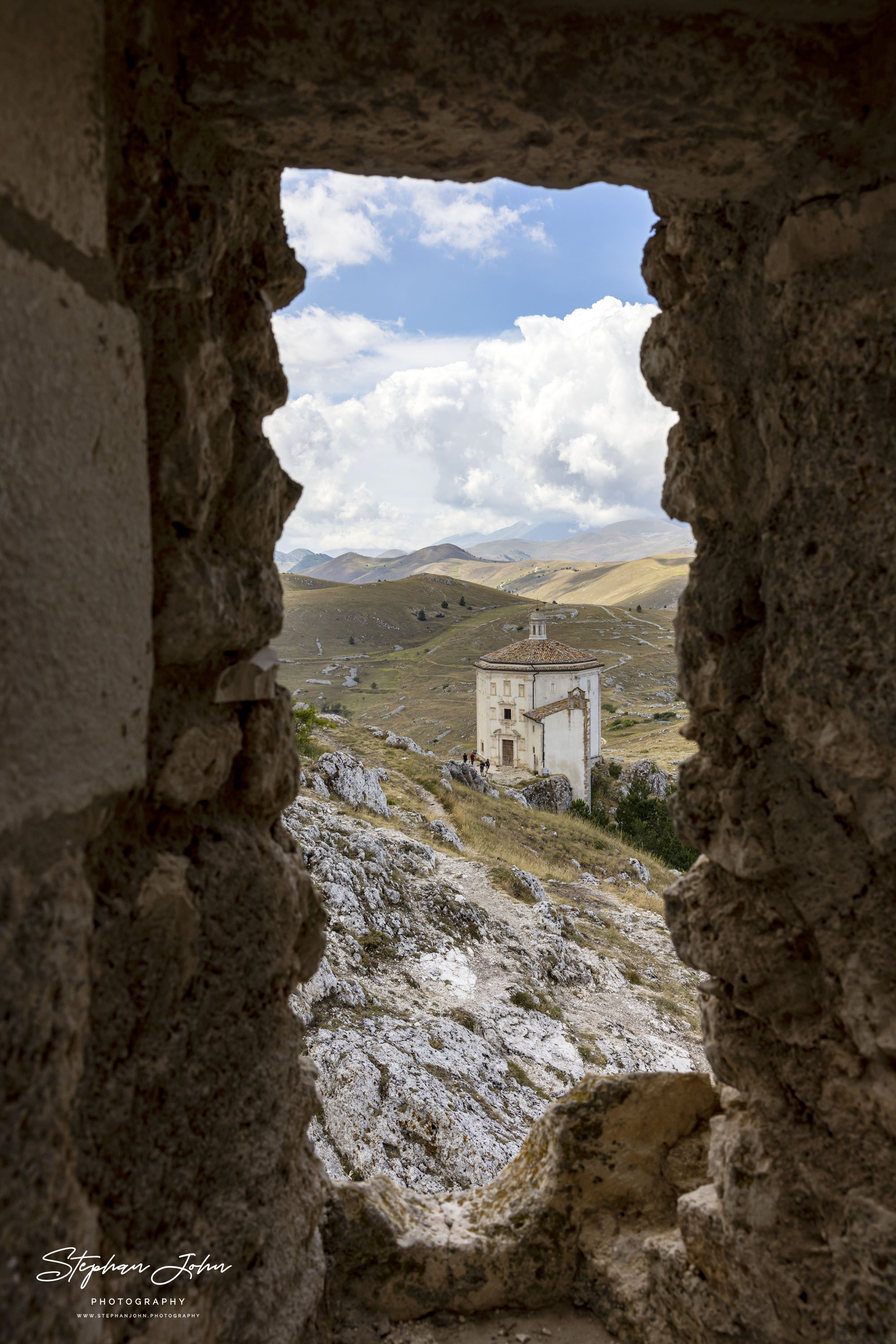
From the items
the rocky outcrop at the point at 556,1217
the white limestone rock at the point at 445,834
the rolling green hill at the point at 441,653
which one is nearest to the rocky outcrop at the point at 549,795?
the rolling green hill at the point at 441,653

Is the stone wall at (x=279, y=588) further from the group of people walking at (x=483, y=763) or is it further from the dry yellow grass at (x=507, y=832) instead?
the group of people walking at (x=483, y=763)

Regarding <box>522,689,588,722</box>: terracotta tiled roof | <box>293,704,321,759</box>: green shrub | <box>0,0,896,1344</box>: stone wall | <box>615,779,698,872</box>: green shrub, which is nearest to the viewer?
<box>0,0,896,1344</box>: stone wall

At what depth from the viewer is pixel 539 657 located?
103 ft

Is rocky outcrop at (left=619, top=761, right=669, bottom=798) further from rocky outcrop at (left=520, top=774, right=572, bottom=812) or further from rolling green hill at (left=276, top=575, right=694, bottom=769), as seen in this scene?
Answer: rocky outcrop at (left=520, top=774, right=572, bottom=812)

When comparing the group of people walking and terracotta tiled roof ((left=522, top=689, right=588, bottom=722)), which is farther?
the group of people walking

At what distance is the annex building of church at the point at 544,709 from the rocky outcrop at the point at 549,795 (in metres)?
1.36

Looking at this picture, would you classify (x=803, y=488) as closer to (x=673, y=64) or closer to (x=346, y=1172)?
→ (x=673, y=64)

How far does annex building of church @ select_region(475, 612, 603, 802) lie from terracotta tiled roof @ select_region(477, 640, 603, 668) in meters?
0.02

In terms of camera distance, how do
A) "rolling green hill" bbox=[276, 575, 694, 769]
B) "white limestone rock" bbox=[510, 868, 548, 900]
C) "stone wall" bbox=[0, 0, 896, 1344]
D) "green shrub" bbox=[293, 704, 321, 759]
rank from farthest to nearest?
"rolling green hill" bbox=[276, 575, 694, 769] → "green shrub" bbox=[293, 704, 321, 759] → "white limestone rock" bbox=[510, 868, 548, 900] → "stone wall" bbox=[0, 0, 896, 1344]

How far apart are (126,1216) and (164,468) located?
5.54 ft

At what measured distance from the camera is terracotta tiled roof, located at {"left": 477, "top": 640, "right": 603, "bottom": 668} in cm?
3116

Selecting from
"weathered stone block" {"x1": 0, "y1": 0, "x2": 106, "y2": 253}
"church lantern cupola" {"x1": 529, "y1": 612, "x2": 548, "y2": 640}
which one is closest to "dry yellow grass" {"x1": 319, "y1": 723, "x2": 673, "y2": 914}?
"church lantern cupola" {"x1": 529, "y1": 612, "x2": 548, "y2": 640}

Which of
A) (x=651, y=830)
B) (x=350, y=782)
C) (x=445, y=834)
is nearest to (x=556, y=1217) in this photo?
(x=350, y=782)

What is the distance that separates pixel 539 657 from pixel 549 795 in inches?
223
